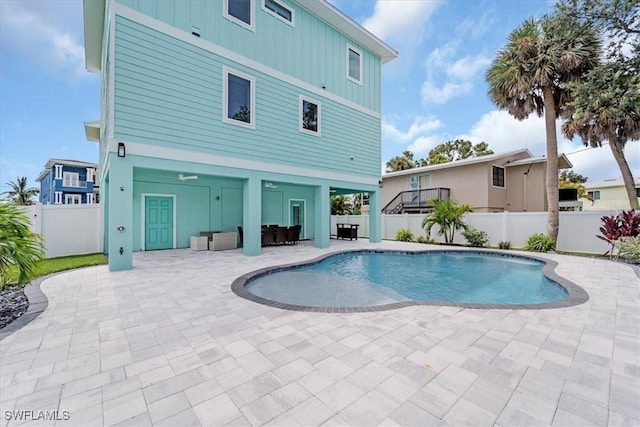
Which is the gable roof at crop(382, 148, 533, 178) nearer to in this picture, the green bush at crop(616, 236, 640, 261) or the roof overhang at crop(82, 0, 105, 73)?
the green bush at crop(616, 236, 640, 261)

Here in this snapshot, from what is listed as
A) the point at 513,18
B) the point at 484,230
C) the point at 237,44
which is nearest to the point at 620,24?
the point at 513,18

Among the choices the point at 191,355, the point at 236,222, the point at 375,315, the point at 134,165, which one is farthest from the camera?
the point at 236,222

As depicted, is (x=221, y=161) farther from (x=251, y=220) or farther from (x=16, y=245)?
(x=16, y=245)

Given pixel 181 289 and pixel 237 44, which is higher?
pixel 237 44

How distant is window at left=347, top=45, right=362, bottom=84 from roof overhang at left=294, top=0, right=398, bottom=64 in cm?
46

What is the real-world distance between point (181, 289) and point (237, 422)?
371 cm

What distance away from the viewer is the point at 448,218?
12.2 m

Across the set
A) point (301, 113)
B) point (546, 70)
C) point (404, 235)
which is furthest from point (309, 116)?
point (546, 70)

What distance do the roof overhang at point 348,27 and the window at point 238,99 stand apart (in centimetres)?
400

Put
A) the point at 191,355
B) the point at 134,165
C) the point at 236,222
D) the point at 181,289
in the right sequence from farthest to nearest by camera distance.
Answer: the point at 236,222 < the point at 134,165 < the point at 181,289 < the point at 191,355

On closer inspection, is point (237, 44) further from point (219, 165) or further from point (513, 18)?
point (513, 18)

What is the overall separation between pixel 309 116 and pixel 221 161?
4.07 metres

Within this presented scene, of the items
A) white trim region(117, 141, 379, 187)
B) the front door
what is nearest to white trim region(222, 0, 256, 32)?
white trim region(117, 141, 379, 187)

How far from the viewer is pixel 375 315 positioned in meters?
3.63
